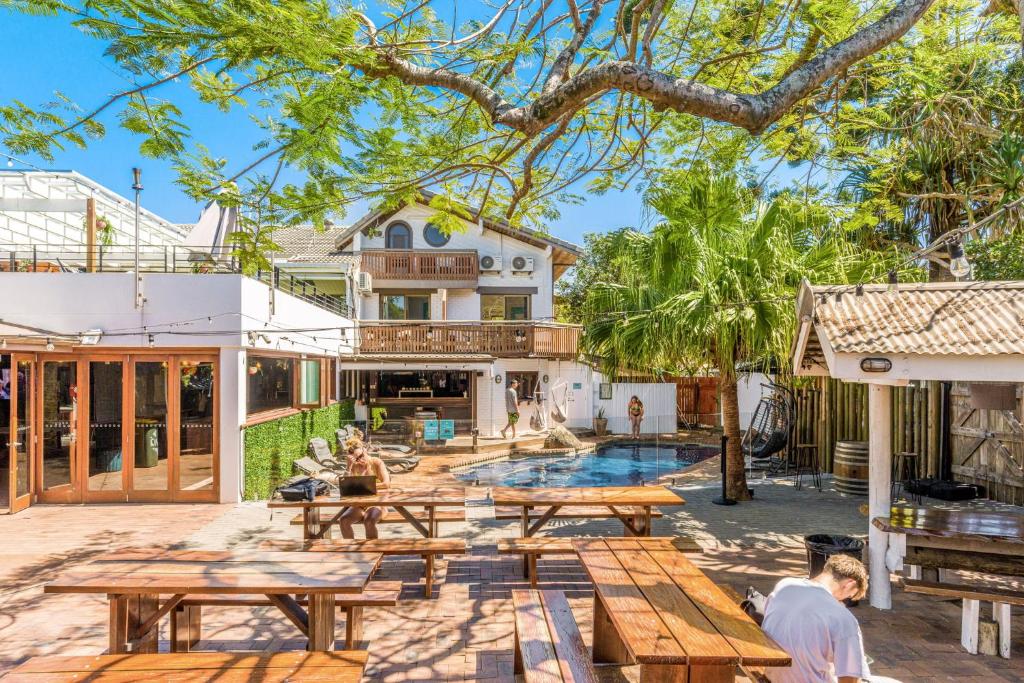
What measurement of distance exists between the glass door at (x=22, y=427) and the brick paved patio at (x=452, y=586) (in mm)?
457

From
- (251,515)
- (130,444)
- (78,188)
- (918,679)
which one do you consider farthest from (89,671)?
(78,188)

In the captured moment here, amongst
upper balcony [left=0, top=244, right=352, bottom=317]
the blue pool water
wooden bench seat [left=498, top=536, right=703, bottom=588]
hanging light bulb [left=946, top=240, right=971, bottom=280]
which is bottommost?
the blue pool water

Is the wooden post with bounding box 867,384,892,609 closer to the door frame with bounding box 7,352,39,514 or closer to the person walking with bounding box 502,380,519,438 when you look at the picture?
the door frame with bounding box 7,352,39,514

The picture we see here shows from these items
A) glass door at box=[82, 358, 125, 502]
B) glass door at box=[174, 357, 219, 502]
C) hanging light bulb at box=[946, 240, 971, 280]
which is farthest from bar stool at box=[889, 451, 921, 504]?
glass door at box=[82, 358, 125, 502]

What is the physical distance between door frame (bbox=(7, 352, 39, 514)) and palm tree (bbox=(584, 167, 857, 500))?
31.4 feet

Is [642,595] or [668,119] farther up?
[668,119]

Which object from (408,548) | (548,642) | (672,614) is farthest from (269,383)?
(672,614)

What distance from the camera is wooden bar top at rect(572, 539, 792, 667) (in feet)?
9.27

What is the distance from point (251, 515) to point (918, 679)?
8522 mm

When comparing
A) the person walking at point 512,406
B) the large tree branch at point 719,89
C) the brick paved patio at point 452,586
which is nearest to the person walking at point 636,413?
the person walking at point 512,406

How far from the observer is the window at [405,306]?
22750 millimetres

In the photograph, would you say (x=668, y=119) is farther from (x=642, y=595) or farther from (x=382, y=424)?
(x=382, y=424)

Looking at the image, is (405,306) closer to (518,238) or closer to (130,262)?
(518,238)

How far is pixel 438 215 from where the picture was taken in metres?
7.38
